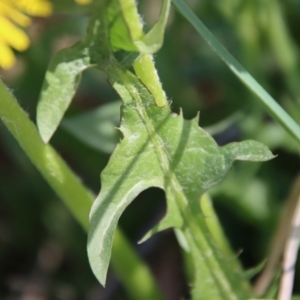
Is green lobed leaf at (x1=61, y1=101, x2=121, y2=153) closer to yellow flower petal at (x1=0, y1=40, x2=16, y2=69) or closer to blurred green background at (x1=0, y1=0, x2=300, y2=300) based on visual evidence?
blurred green background at (x1=0, y1=0, x2=300, y2=300)

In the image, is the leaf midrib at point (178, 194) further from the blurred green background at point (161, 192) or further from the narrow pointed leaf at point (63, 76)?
the blurred green background at point (161, 192)

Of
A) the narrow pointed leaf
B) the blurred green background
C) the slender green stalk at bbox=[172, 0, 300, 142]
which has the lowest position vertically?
the blurred green background

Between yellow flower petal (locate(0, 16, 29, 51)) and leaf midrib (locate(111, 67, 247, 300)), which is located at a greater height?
yellow flower petal (locate(0, 16, 29, 51))

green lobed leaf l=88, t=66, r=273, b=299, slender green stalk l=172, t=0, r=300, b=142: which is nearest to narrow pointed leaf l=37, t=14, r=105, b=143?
green lobed leaf l=88, t=66, r=273, b=299

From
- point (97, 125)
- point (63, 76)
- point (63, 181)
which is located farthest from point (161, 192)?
point (63, 76)

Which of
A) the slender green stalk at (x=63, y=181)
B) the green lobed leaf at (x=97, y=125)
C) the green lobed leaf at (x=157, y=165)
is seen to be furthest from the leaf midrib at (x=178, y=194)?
the green lobed leaf at (x=97, y=125)

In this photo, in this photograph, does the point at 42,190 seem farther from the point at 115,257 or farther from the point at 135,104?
the point at 135,104

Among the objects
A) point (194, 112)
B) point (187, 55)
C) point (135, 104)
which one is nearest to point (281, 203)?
point (194, 112)
